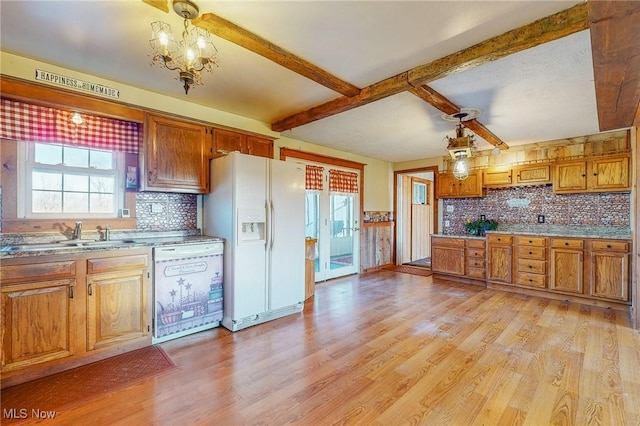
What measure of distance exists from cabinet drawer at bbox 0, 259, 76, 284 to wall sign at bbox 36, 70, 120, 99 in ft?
5.07

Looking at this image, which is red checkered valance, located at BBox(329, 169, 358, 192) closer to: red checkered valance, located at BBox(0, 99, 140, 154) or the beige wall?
the beige wall

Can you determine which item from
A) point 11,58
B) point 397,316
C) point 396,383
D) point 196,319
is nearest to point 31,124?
point 11,58

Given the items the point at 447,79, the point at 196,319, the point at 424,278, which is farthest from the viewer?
the point at 424,278

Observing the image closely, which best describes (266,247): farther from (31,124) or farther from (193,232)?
(31,124)

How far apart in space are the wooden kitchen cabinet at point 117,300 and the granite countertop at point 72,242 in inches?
5.0

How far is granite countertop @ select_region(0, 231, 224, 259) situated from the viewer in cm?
212

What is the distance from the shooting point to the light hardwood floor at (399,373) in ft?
5.82

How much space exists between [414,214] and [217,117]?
5229 millimetres

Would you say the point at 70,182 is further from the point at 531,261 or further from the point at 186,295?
the point at 531,261

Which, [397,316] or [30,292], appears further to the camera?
[397,316]

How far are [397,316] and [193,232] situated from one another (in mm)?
2603

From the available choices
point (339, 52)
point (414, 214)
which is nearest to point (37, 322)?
point (339, 52)

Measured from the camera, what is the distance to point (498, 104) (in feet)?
10.5

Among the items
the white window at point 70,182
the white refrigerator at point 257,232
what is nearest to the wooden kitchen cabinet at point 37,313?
the white window at point 70,182
